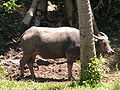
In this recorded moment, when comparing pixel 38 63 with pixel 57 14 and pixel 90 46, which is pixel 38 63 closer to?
pixel 90 46

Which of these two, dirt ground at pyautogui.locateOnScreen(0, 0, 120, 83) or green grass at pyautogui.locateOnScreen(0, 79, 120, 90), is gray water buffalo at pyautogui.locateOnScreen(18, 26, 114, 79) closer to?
dirt ground at pyautogui.locateOnScreen(0, 0, 120, 83)

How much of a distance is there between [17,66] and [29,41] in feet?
4.83

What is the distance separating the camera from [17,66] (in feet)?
33.2

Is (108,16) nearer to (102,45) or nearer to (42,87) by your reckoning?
(102,45)

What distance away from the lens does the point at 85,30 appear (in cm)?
745

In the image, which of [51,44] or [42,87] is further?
[51,44]

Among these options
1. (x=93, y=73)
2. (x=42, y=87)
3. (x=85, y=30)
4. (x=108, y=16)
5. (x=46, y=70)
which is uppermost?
(x=85, y=30)

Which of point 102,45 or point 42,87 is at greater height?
point 102,45

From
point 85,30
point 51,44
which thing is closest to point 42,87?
point 85,30

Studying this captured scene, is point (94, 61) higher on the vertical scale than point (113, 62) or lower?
higher

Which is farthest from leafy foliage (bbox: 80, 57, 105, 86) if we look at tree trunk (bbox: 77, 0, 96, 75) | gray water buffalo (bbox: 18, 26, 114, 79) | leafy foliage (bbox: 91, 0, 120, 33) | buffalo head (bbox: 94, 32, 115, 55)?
leafy foliage (bbox: 91, 0, 120, 33)

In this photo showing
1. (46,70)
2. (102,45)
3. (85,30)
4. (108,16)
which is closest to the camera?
(85,30)

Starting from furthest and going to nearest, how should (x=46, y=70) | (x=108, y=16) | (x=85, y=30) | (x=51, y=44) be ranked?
(x=108, y=16) → (x=46, y=70) → (x=51, y=44) → (x=85, y=30)

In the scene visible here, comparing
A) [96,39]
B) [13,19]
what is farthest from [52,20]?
[96,39]
